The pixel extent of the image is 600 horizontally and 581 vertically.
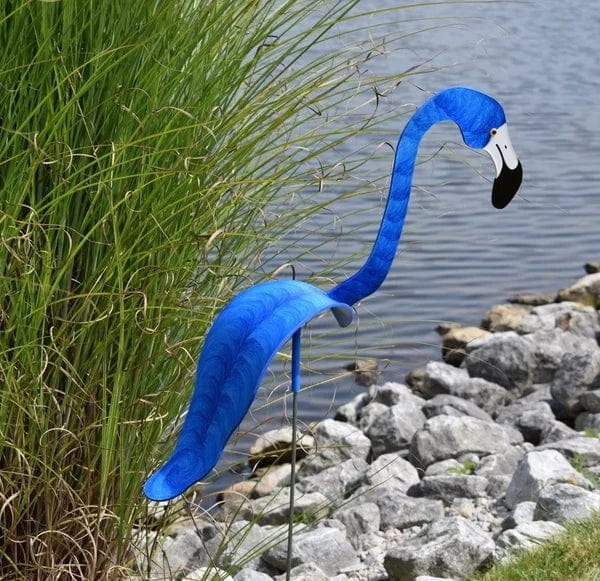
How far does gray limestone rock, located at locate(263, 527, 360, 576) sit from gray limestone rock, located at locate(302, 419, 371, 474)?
1027 mm

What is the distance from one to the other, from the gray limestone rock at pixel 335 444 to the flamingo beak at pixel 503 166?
110 inches

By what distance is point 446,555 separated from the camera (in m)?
3.13

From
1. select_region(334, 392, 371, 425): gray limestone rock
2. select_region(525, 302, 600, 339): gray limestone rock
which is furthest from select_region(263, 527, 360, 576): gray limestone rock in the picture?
select_region(525, 302, 600, 339): gray limestone rock

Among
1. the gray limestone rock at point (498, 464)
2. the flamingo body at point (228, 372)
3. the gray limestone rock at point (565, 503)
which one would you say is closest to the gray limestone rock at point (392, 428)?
the gray limestone rock at point (498, 464)

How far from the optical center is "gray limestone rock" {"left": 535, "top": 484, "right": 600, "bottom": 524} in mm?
3250

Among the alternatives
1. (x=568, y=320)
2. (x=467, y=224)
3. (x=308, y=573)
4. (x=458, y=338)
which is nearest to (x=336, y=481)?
(x=308, y=573)

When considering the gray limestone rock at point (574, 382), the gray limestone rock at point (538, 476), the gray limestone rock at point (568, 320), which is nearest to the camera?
the gray limestone rock at point (538, 476)

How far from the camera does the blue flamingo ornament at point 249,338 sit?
160 centimetres

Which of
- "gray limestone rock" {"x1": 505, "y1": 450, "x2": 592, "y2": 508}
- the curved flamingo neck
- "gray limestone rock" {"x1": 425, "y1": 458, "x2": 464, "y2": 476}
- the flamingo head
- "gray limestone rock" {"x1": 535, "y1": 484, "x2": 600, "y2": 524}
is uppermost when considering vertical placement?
the flamingo head

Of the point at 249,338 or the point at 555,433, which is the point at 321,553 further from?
the point at 249,338

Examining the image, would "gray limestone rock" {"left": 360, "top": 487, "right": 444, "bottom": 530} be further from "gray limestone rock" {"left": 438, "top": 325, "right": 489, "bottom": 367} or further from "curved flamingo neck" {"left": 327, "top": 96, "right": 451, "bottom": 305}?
"gray limestone rock" {"left": 438, "top": 325, "right": 489, "bottom": 367}

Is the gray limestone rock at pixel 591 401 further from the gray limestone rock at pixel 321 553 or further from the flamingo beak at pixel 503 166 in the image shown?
the flamingo beak at pixel 503 166

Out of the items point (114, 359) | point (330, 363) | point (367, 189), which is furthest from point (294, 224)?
point (330, 363)

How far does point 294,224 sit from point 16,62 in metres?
0.79
